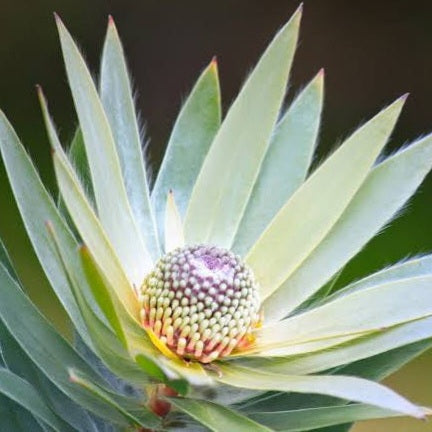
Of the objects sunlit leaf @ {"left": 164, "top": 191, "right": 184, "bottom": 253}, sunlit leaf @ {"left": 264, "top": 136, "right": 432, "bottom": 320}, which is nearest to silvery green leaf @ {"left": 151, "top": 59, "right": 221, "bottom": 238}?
sunlit leaf @ {"left": 164, "top": 191, "right": 184, "bottom": 253}

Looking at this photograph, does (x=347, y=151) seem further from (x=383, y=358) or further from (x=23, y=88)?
(x=23, y=88)

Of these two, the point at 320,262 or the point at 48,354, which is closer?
the point at 48,354

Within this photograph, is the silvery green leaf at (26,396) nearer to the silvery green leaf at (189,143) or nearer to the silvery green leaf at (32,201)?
the silvery green leaf at (32,201)

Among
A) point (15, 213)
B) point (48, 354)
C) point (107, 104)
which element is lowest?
point (48, 354)

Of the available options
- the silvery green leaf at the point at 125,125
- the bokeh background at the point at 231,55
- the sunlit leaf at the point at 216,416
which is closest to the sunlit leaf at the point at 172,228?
the silvery green leaf at the point at 125,125

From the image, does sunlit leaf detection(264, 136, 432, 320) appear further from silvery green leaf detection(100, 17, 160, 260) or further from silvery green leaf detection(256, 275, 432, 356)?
silvery green leaf detection(100, 17, 160, 260)

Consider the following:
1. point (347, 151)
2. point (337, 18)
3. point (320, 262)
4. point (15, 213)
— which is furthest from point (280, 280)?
point (337, 18)
